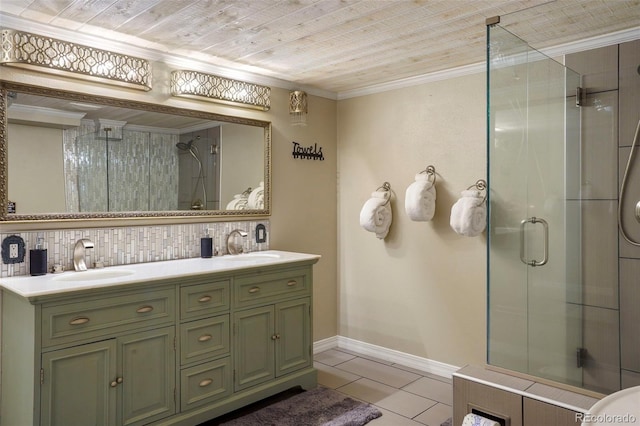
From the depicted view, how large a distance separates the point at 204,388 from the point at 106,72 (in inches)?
73.3

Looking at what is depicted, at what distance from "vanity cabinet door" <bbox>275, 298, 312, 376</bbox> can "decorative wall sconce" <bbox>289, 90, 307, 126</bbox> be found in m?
1.42

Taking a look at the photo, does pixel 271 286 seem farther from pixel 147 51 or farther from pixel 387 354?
pixel 147 51

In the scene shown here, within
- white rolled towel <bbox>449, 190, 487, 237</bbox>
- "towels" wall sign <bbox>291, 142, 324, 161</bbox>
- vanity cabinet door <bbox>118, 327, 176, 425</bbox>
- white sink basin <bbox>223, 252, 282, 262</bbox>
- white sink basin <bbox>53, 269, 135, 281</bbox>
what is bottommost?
vanity cabinet door <bbox>118, 327, 176, 425</bbox>

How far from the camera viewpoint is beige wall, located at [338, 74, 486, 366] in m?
3.43

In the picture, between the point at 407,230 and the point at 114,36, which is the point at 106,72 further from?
the point at 407,230

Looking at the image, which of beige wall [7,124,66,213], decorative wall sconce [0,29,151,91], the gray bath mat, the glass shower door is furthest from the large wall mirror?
the glass shower door

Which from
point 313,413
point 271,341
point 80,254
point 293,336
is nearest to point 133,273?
point 80,254

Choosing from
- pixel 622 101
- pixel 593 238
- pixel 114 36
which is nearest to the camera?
pixel 622 101

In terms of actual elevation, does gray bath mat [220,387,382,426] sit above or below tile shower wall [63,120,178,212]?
below

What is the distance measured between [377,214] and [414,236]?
1.09ft

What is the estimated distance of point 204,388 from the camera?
2.70 m

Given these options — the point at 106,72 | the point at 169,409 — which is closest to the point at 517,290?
the point at 169,409

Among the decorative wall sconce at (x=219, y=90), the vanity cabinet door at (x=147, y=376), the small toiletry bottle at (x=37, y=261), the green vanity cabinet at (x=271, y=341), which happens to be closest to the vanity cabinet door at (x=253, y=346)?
the green vanity cabinet at (x=271, y=341)

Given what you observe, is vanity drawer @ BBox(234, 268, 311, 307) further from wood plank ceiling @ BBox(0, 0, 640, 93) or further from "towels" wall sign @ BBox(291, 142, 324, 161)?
wood plank ceiling @ BBox(0, 0, 640, 93)
